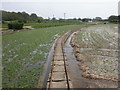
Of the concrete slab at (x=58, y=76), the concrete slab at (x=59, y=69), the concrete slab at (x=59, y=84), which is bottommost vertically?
the concrete slab at (x=59, y=84)

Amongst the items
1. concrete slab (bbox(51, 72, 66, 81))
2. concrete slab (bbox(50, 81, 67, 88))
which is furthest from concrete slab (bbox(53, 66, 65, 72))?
concrete slab (bbox(50, 81, 67, 88))

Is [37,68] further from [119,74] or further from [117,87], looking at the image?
[119,74]

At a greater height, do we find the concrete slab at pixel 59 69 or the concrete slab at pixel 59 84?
the concrete slab at pixel 59 69

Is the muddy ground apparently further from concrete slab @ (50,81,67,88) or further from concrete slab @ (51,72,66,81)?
concrete slab @ (50,81,67,88)

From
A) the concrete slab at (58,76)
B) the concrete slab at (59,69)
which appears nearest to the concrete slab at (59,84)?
the concrete slab at (58,76)

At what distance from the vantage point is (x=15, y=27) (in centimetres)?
2359

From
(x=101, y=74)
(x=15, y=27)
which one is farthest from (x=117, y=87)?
(x=15, y=27)

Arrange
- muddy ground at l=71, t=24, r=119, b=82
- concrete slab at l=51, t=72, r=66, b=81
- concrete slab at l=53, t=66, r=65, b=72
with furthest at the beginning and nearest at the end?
concrete slab at l=53, t=66, r=65, b=72
muddy ground at l=71, t=24, r=119, b=82
concrete slab at l=51, t=72, r=66, b=81

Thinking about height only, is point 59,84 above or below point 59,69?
below

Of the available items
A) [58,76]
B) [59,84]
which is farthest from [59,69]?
[59,84]

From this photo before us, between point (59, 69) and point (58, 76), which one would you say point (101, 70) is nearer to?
point (59, 69)

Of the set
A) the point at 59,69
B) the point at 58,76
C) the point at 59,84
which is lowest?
the point at 59,84

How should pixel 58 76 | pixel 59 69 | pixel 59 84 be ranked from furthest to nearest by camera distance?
pixel 59 69, pixel 58 76, pixel 59 84

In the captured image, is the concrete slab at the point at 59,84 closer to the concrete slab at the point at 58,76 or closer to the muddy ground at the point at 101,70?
the concrete slab at the point at 58,76
